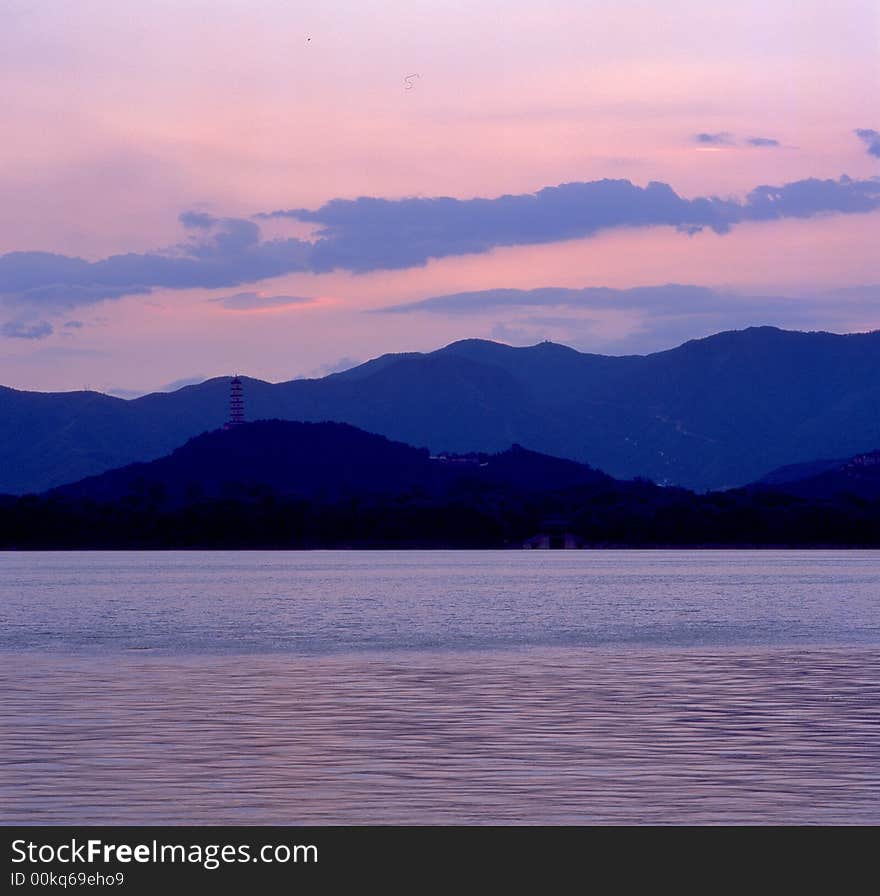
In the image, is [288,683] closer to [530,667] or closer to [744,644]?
[530,667]

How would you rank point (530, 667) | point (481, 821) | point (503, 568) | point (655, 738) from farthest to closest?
point (503, 568), point (530, 667), point (655, 738), point (481, 821)

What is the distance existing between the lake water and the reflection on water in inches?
2.5

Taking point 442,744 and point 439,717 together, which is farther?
point 439,717

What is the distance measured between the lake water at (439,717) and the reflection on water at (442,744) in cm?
6

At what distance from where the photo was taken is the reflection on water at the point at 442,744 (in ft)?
65.0

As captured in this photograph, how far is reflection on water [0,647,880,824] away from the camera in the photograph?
19812 mm

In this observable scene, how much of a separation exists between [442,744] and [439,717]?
3629mm

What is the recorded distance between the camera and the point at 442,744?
82.1 ft

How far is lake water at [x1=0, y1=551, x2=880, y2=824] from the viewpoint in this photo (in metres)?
20.2

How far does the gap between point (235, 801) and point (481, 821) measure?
3061 mm

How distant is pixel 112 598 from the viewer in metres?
83.2

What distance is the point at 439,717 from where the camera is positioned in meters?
28.6

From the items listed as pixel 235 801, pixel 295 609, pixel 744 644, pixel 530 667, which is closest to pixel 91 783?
pixel 235 801
